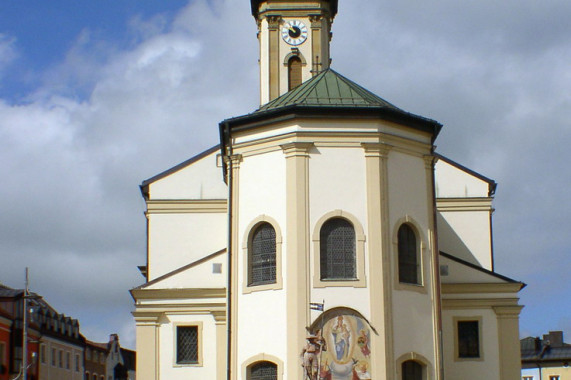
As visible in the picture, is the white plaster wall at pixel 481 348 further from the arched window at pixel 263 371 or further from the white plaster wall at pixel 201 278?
the white plaster wall at pixel 201 278

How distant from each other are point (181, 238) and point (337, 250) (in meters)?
9.44

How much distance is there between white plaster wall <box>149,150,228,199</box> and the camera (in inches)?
1356

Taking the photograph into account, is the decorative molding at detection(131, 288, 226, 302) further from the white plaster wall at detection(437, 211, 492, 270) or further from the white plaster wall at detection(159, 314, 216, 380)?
the white plaster wall at detection(437, 211, 492, 270)

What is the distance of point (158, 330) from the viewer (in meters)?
29.5

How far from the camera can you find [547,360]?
6919 cm

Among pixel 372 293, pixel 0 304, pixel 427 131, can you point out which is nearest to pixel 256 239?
pixel 372 293

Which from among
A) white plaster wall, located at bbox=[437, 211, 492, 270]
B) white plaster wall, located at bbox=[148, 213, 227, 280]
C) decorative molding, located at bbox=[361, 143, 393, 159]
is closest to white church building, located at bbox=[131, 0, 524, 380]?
decorative molding, located at bbox=[361, 143, 393, 159]

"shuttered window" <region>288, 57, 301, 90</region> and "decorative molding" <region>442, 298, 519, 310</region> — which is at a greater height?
"shuttered window" <region>288, 57, 301, 90</region>

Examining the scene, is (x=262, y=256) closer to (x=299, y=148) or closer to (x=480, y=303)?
(x=299, y=148)

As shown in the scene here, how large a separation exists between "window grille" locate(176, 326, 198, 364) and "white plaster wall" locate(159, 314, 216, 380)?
157 mm

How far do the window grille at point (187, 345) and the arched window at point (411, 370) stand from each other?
7.03m

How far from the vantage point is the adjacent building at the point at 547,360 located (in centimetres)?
6862

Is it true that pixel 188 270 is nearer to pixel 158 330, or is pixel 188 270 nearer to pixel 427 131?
pixel 158 330

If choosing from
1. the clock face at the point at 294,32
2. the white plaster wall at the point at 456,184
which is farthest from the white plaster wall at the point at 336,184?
the clock face at the point at 294,32
